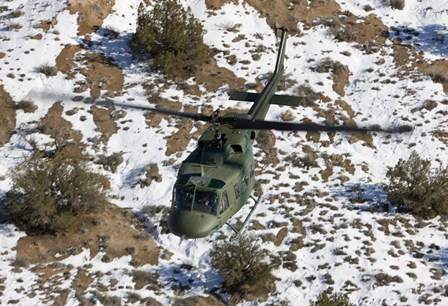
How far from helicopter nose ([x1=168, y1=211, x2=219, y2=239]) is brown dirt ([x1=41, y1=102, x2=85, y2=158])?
11.9 meters

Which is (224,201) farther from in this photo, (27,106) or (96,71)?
(96,71)

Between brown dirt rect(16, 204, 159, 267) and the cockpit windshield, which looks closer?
the cockpit windshield

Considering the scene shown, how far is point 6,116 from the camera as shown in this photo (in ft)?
84.0

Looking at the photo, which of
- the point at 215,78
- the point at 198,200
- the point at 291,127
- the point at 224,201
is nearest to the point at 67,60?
the point at 215,78

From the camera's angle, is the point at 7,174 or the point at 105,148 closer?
the point at 7,174

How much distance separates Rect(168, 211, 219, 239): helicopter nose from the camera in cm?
1313

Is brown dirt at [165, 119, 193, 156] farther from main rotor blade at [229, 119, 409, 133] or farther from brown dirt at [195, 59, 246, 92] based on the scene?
main rotor blade at [229, 119, 409, 133]

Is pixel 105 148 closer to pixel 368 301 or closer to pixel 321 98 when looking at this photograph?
pixel 321 98

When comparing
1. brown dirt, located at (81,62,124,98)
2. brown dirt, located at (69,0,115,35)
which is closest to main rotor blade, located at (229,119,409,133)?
brown dirt, located at (81,62,124,98)

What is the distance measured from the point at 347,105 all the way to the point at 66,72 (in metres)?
→ 14.3

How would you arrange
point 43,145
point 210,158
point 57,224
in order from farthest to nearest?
1. point 43,145
2. point 57,224
3. point 210,158

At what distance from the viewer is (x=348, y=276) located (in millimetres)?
19812

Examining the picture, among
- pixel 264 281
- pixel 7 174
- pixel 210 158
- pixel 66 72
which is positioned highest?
pixel 210 158

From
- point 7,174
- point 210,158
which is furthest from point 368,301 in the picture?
point 7,174
